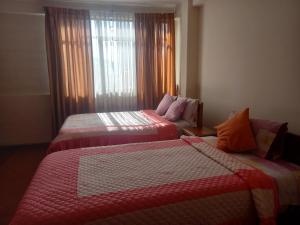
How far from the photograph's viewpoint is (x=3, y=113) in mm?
3998

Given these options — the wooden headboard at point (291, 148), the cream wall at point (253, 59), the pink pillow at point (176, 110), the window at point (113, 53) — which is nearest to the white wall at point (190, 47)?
the cream wall at point (253, 59)

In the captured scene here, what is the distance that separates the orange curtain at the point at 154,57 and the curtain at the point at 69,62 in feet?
3.06

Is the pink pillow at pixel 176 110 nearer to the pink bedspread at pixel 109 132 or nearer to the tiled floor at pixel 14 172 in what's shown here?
the pink bedspread at pixel 109 132

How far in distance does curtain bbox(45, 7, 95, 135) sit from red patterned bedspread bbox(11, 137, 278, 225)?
230cm

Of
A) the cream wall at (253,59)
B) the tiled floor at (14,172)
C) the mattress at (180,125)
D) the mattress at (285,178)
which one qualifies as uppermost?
the cream wall at (253,59)

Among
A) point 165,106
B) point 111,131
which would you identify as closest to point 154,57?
point 165,106

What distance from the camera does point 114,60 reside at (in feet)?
13.8

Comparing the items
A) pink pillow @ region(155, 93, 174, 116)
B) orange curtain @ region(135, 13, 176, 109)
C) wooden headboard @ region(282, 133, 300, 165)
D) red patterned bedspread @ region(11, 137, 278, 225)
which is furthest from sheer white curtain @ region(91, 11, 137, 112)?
wooden headboard @ region(282, 133, 300, 165)

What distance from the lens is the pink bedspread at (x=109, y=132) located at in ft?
8.81

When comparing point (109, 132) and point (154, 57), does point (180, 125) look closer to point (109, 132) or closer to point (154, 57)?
point (109, 132)

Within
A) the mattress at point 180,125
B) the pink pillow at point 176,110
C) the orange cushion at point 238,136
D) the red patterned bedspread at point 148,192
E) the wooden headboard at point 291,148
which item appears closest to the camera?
the red patterned bedspread at point 148,192

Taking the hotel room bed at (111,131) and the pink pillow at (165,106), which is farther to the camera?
the pink pillow at (165,106)

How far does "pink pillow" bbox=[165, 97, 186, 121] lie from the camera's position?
328 cm

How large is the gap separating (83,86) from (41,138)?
51.3 inches
